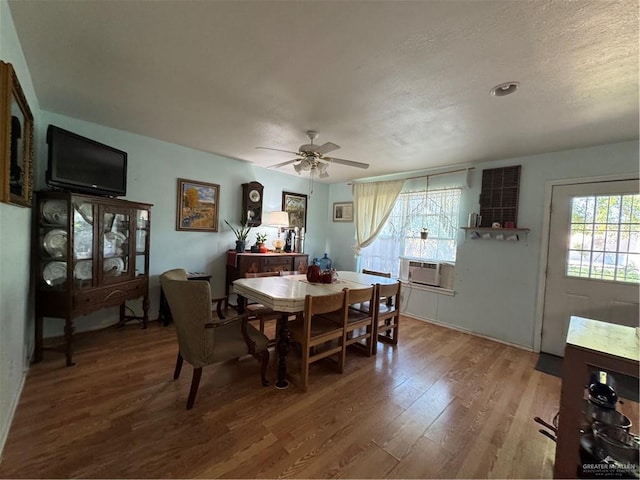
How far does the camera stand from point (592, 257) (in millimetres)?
2781

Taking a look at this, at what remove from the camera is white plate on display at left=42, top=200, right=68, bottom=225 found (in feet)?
7.47

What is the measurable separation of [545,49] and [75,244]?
12.3ft

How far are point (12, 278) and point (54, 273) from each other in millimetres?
813

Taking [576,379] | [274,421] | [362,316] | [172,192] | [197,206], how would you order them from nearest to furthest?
[576,379] < [274,421] < [362,316] < [172,192] < [197,206]

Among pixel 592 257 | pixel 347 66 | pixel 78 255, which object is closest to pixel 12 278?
pixel 78 255

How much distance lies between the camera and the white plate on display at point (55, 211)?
2277mm

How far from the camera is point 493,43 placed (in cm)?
138

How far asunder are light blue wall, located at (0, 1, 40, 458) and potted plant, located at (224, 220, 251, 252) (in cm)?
222

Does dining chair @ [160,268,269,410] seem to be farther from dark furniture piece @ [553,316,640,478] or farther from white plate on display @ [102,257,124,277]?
dark furniture piece @ [553,316,640,478]

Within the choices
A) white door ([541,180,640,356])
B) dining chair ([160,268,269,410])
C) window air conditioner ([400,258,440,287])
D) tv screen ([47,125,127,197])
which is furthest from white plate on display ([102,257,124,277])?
white door ([541,180,640,356])

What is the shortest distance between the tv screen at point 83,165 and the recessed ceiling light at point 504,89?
3526 mm

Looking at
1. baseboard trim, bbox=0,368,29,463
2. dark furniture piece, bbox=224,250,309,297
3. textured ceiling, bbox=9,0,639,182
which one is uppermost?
textured ceiling, bbox=9,0,639,182

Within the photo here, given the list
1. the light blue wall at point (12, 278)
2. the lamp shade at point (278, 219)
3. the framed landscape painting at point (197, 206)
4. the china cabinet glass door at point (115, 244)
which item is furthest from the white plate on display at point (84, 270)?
the lamp shade at point (278, 219)

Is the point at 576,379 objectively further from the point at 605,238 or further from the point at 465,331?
the point at 465,331
